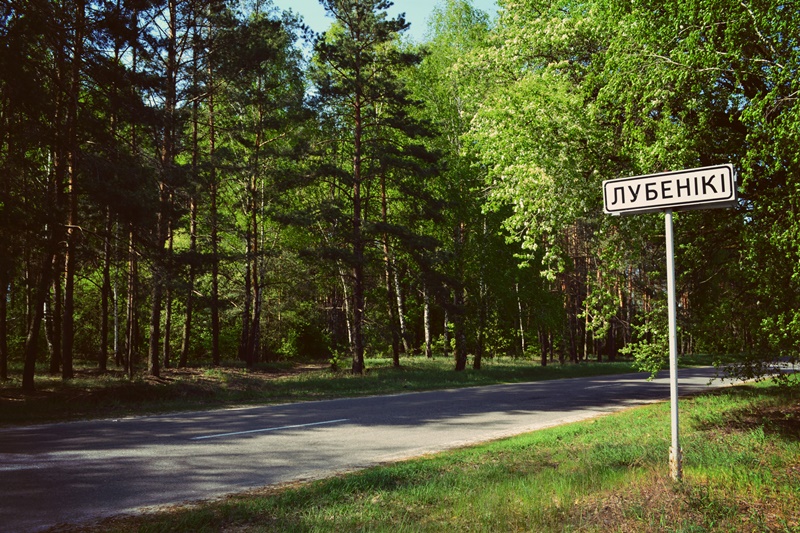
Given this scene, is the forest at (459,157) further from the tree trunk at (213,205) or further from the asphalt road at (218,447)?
the asphalt road at (218,447)

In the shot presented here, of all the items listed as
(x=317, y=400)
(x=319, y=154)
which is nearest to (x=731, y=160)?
(x=317, y=400)

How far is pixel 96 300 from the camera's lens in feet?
114

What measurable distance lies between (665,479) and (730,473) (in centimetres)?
80

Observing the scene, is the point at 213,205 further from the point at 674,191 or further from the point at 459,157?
the point at 674,191

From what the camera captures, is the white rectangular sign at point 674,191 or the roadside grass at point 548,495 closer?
the roadside grass at point 548,495

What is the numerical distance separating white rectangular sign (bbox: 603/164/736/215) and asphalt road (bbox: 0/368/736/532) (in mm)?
4795

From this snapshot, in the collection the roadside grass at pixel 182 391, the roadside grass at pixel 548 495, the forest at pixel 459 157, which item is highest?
the forest at pixel 459 157

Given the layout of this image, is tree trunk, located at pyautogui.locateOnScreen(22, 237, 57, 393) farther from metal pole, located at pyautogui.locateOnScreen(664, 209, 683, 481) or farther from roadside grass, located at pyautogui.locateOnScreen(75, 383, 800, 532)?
metal pole, located at pyautogui.locateOnScreen(664, 209, 683, 481)

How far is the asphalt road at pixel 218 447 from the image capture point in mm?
5988

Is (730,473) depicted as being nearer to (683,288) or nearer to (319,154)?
(683,288)

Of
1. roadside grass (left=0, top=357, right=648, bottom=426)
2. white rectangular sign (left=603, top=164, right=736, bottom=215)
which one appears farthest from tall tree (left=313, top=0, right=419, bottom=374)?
white rectangular sign (left=603, top=164, right=736, bottom=215)

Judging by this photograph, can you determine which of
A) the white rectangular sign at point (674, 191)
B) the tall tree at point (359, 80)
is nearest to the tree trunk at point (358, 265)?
the tall tree at point (359, 80)

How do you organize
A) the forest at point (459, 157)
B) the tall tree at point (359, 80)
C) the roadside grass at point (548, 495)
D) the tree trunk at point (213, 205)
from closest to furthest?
the roadside grass at point (548, 495), the forest at point (459, 157), the tree trunk at point (213, 205), the tall tree at point (359, 80)

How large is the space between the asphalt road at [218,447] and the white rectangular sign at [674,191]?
15.7ft
